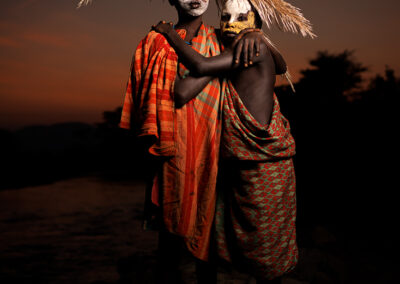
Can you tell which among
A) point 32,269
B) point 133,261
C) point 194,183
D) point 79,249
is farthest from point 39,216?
point 194,183

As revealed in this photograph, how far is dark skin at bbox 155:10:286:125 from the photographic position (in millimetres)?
1678

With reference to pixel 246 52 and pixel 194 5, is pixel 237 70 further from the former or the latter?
pixel 194 5

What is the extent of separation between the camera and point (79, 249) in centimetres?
385

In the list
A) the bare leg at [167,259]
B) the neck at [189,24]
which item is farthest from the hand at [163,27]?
the bare leg at [167,259]

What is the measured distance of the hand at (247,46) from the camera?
1.66 m

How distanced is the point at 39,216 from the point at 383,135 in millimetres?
5040

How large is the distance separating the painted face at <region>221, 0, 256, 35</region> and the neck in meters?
0.19

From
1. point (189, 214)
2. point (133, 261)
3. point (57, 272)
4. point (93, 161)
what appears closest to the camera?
point (189, 214)

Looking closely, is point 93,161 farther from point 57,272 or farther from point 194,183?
point 194,183

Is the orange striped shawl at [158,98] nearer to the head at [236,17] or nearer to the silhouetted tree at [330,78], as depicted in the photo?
the head at [236,17]

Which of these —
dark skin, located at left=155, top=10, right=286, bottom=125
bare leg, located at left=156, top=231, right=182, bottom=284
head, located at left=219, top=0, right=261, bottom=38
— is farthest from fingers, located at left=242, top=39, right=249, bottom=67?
bare leg, located at left=156, top=231, right=182, bottom=284

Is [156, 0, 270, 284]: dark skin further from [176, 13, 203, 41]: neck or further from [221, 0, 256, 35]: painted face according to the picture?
[221, 0, 256, 35]: painted face

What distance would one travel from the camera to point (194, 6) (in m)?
1.82

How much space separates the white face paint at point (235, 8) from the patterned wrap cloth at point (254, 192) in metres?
0.33
